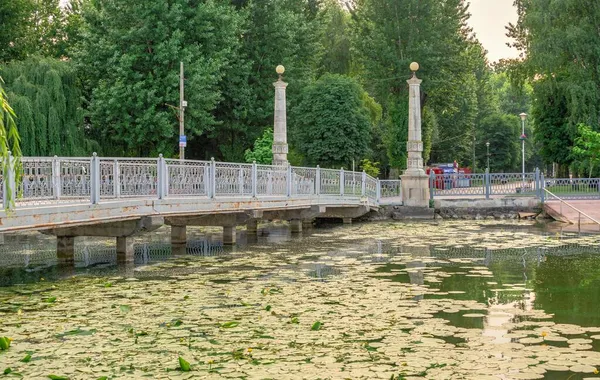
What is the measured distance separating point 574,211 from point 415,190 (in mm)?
6595

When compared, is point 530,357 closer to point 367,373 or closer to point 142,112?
point 367,373

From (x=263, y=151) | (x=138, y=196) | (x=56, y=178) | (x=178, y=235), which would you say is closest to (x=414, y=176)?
(x=263, y=151)

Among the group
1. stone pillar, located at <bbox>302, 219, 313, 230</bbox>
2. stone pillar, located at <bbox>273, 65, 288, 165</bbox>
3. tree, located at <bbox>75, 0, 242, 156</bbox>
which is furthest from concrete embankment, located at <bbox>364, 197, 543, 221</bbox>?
tree, located at <bbox>75, 0, 242, 156</bbox>

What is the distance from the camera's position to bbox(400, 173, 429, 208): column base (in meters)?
34.9

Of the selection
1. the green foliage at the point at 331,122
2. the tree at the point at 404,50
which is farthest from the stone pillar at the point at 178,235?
the tree at the point at 404,50

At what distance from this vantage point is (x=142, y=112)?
35594 mm

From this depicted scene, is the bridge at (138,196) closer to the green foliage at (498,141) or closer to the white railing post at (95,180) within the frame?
the white railing post at (95,180)

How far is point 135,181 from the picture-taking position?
16.9m

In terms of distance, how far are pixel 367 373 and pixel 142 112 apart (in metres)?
29.5

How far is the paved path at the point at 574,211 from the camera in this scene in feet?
98.8

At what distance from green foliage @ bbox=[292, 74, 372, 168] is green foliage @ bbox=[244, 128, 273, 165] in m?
3.85

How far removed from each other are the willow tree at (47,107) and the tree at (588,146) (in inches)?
883

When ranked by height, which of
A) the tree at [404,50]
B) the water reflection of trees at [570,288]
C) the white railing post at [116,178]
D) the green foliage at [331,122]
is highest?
the tree at [404,50]

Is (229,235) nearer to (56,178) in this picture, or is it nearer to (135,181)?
(135,181)
